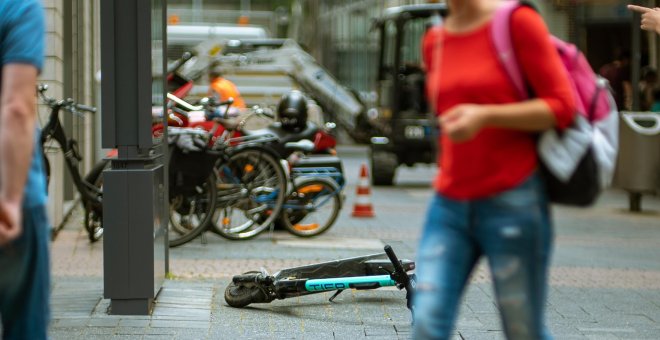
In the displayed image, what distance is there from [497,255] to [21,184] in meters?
1.31

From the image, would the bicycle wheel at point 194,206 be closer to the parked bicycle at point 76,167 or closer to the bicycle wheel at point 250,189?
the bicycle wheel at point 250,189

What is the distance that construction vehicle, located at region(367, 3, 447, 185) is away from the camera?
20688 mm

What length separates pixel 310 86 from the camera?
93.0 feet

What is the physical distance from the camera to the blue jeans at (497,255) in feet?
11.4

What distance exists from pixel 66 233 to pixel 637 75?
875 cm

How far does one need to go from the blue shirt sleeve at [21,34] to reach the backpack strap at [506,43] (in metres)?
1.24

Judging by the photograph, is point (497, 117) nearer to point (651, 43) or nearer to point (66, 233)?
point (66, 233)

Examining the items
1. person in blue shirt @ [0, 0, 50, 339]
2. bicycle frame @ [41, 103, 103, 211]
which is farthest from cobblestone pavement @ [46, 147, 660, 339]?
person in blue shirt @ [0, 0, 50, 339]

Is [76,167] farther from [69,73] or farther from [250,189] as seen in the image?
[69,73]

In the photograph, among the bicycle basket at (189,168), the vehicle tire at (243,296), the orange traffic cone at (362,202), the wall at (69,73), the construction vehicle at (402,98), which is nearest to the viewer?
the vehicle tire at (243,296)

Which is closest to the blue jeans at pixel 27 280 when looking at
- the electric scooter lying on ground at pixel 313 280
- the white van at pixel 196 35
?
the electric scooter lying on ground at pixel 313 280

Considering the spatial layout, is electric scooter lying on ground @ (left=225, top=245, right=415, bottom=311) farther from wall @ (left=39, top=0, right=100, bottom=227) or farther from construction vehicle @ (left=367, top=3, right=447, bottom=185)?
construction vehicle @ (left=367, top=3, right=447, bottom=185)

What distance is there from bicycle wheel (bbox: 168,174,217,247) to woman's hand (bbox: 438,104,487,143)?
7.25m

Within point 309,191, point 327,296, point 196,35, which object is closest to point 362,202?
point 309,191
